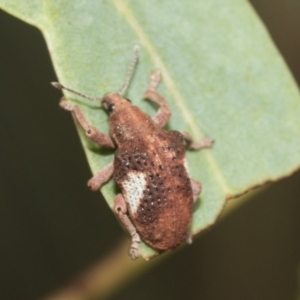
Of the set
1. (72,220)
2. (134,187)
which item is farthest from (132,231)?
(72,220)

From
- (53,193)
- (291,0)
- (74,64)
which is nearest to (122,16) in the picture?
(74,64)

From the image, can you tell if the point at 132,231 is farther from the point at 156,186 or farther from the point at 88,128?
the point at 88,128

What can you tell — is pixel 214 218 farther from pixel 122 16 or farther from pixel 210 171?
pixel 122 16

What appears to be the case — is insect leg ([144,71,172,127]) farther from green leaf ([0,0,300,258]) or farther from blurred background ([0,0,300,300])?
blurred background ([0,0,300,300])

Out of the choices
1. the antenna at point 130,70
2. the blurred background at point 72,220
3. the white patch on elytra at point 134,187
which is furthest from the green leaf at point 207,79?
the blurred background at point 72,220

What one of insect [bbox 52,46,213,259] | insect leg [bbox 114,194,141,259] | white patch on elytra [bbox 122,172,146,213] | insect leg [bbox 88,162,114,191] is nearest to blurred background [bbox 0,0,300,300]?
insect [bbox 52,46,213,259]

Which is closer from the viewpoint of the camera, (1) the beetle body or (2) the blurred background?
(1) the beetle body
